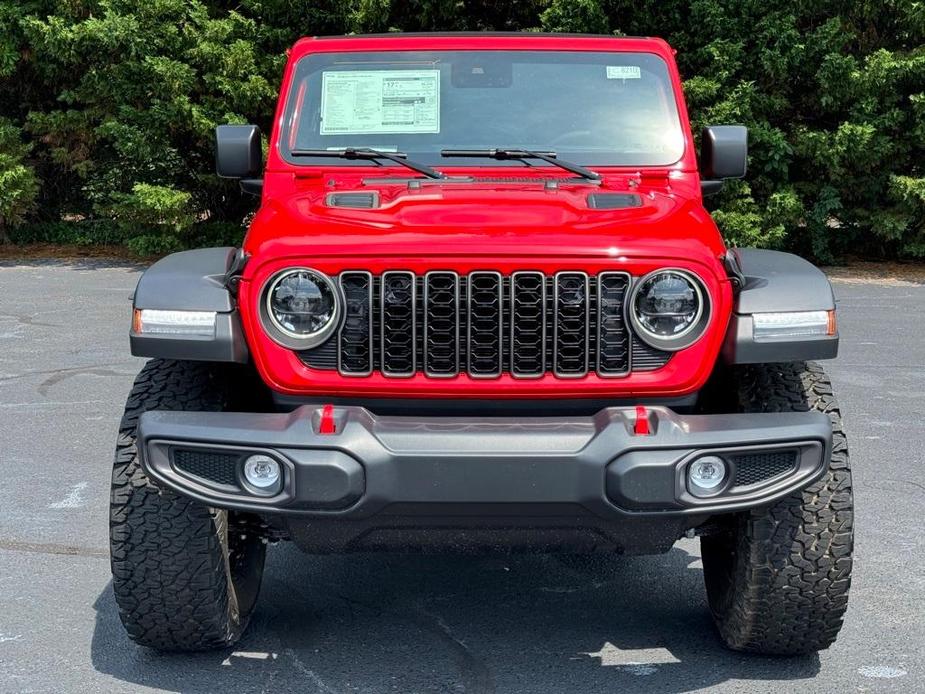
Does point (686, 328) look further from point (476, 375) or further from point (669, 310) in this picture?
point (476, 375)

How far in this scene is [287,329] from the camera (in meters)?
3.61

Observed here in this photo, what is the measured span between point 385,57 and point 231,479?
211 cm

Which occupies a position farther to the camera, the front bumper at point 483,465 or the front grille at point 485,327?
the front grille at point 485,327

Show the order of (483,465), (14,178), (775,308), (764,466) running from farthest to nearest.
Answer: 1. (14,178)
2. (775,308)
3. (764,466)
4. (483,465)

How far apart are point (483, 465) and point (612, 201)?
1106mm

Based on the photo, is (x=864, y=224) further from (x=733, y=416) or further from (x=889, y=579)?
(x=733, y=416)

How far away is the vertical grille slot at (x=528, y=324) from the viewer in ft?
11.6

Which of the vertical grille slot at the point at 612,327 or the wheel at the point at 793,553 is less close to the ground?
the vertical grille slot at the point at 612,327

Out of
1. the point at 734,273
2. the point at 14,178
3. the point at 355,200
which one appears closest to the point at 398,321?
the point at 355,200

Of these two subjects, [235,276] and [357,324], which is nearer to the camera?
[357,324]

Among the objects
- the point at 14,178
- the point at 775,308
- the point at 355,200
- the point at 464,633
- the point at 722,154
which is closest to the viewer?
the point at 775,308

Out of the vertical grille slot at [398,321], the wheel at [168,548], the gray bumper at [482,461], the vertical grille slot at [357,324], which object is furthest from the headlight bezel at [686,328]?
the wheel at [168,548]

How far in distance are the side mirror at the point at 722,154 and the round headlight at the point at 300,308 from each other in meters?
1.93

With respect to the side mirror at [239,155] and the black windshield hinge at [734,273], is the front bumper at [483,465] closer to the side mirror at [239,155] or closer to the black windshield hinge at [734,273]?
the black windshield hinge at [734,273]
